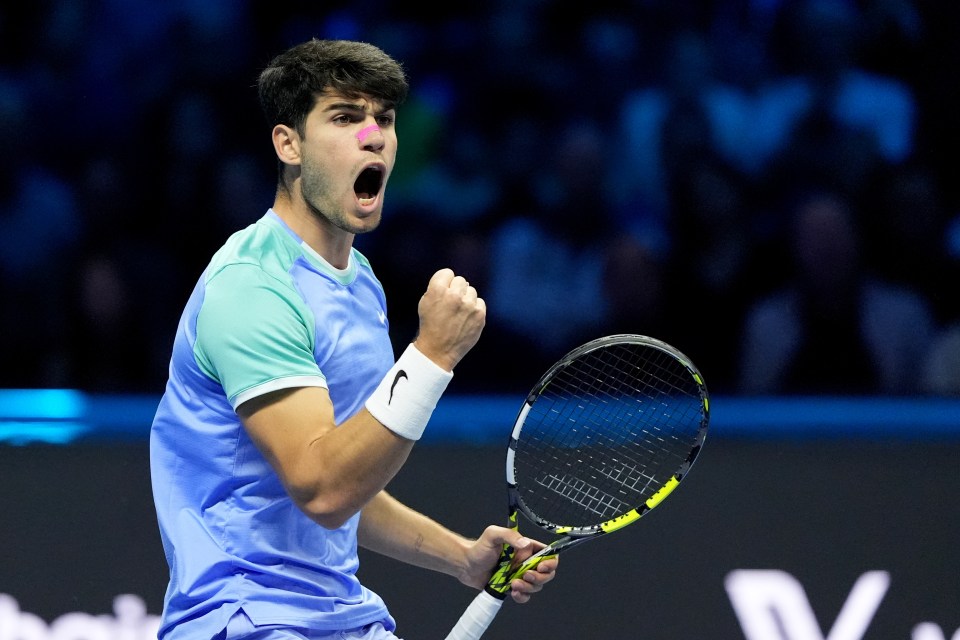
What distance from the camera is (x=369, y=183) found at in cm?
240

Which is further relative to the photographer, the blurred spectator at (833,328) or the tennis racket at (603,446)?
the blurred spectator at (833,328)

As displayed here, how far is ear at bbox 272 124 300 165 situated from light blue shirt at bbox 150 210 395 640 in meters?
0.13

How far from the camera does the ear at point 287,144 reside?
2385 mm

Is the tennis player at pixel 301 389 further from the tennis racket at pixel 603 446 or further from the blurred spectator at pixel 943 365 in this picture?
the blurred spectator at pixel 943 365

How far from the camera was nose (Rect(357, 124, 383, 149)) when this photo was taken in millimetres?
2324

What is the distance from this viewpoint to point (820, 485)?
13.3ft

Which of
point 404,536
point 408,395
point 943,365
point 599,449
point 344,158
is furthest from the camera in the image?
point 943,365

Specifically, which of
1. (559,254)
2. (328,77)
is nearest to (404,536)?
(328,77)

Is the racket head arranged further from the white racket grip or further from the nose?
the nose

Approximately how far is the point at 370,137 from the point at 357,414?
1.74 ft

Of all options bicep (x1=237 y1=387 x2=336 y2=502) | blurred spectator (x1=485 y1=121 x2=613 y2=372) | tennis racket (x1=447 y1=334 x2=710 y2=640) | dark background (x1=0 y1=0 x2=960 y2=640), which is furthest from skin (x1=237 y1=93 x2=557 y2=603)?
blurred spectator (x1=485 y1=121 x2=613 y2=372)

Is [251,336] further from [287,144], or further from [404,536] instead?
[404,536]

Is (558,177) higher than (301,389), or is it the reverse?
(301,389)

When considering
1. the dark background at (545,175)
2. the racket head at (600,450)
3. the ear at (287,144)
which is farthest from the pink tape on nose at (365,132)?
the dark background at (545,175)
